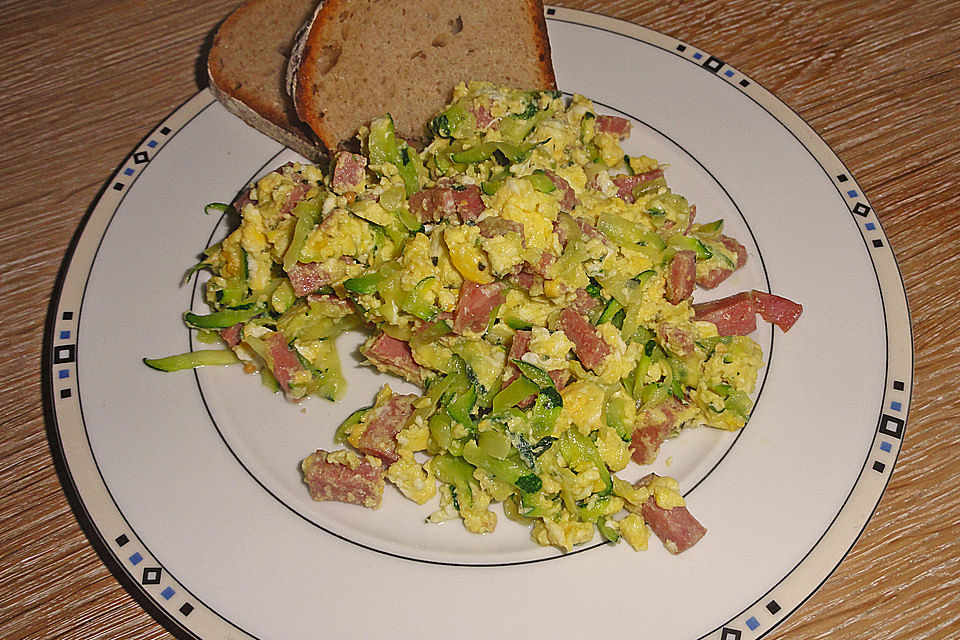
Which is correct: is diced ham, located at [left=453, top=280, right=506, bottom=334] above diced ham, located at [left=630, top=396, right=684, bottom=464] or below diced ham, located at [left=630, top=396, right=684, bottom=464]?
above

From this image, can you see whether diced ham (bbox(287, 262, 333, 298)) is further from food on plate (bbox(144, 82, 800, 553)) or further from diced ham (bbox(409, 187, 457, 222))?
diced ham (bbox(409, 187, 457, 222))

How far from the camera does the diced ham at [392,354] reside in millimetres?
2555

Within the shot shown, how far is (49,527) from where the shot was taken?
2.61 m

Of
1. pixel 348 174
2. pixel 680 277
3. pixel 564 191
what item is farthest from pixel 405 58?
pixel 680 277

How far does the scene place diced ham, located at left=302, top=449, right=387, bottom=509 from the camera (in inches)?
94.3

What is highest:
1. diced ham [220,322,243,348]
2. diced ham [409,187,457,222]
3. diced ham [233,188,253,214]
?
diced ham [233,188,253,214]

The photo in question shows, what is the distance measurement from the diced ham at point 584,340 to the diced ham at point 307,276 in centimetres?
83

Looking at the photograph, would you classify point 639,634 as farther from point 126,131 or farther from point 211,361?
point 126,131

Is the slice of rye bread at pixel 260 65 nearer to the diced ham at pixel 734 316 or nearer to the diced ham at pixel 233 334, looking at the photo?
the diced ham at pixel 233 334

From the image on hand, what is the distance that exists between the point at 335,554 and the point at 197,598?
43 cm

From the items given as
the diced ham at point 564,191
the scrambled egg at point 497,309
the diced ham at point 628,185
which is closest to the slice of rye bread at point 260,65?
the scrambled egg at point 497,309

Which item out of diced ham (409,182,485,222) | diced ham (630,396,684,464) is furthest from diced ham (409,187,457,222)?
diced ham (630,396,684,464)

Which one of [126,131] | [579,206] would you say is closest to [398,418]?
[579,206]

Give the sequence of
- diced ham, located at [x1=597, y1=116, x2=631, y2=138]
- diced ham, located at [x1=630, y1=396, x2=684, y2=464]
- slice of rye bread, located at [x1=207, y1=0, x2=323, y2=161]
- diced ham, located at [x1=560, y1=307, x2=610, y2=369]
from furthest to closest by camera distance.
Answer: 1. slice of rye bread, located at [x1=207, y1=0, x2=323, y2=161]
2. diced ham, located at [x1=597, y1=116, x2=631, y2=138]
3. diced ham, located at [x1=630, y1=396, x2=684, y2=464]
4. diced ham, located at [x1=560, y1=307, x2=610, y2=369]
